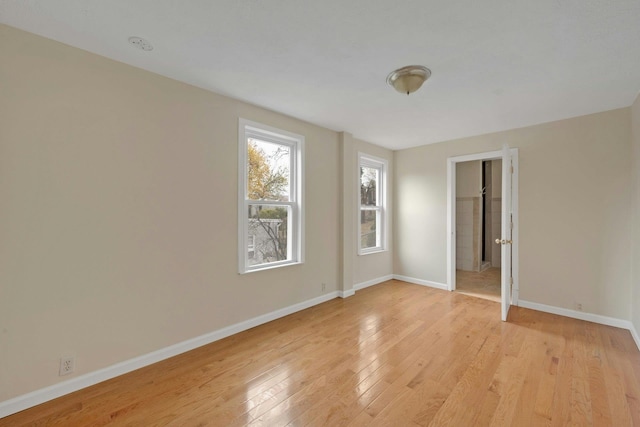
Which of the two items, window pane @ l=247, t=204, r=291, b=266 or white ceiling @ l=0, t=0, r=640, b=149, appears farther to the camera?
window pane @ l=247, t=204, r=291, b=266

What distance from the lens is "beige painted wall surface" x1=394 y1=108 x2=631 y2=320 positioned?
3.13m

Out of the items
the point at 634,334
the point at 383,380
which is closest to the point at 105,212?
the point at 383,380

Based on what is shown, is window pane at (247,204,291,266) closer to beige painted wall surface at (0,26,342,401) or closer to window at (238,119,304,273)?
window at (238,119,304,273)

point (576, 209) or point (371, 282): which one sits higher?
point (576, 209)

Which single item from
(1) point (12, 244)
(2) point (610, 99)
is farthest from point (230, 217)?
(2) point (610, 99)

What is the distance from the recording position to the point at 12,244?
5.93ft

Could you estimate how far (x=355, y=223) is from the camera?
4.47 meters

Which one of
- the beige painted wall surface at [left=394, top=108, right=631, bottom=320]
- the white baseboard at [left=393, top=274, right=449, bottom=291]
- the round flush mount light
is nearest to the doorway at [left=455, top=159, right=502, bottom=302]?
the white baseboard at [left=393, top=274, right=449, bottom=291]

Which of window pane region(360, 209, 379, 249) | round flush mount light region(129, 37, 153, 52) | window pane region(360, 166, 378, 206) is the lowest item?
window pane region(360, 209, 379, 249)

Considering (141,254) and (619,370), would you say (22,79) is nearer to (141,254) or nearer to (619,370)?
(141,254)

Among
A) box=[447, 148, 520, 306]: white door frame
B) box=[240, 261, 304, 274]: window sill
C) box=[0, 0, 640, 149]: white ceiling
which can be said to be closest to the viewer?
box=[0, 0, 640, 149]: white ceiling

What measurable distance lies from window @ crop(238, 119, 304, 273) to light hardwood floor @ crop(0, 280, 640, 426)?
0.82m

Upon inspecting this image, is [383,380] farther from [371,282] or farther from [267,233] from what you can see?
[371,282]

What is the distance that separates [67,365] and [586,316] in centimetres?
519
